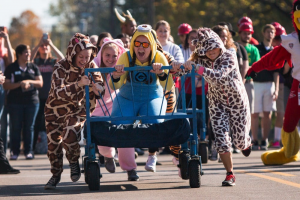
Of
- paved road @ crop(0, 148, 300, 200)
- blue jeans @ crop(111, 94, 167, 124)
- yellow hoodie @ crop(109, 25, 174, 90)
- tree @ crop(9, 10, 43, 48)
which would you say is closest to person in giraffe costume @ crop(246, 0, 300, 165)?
paved road @ crop(0, 148, 300, 200)

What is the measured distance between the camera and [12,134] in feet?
46.5

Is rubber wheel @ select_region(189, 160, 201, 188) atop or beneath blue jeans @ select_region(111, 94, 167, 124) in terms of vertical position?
beneath

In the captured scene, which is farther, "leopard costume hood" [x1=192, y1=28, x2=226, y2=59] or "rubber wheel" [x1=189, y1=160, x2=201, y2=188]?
"leopard costume hood" [x1=192, y1=28, x2=226, y2=59]

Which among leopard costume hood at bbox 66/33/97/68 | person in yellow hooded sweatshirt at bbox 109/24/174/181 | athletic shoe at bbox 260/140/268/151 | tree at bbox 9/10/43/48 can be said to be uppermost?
tree at bbox 9/10/43/48

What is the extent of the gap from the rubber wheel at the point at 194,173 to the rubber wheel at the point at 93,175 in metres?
1.08

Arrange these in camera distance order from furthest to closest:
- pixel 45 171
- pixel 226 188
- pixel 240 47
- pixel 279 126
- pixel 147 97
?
pixel 279 126 → pixel 240 47 → pixel 45 171 → pixel 147 97 → pixel 226 188

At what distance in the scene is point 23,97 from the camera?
14.1m

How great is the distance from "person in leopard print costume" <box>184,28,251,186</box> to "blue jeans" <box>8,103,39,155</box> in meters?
5.95

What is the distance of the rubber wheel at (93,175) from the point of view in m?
8.30

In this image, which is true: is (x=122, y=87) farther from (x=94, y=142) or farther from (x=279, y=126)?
(x=279, y=126)

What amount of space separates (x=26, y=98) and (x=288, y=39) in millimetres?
5904

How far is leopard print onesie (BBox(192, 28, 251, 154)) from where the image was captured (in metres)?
8.70

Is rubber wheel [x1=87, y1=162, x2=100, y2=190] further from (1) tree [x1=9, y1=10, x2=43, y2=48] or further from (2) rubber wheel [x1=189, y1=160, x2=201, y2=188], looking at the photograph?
(1) tree [x1=9, y1=10, x2=43, y2=48]

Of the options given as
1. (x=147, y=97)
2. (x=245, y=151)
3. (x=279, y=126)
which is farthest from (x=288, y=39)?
(x=279, y=126)
